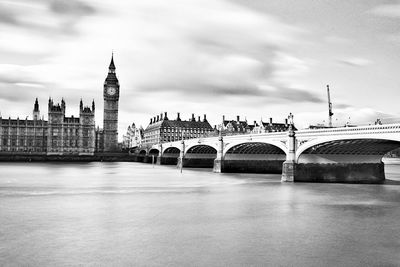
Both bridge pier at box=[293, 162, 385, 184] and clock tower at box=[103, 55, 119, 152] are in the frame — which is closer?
bridge pier at box=[293, 162, 385, 184]

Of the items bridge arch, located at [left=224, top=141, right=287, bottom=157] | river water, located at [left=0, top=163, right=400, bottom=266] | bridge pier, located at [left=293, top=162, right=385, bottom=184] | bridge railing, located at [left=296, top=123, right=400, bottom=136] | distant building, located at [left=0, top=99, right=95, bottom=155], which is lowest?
river water, located at [left=0, top=163, right=400, bottom=266]

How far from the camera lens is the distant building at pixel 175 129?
522 ft

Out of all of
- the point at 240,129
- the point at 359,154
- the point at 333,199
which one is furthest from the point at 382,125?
the point at 240,129

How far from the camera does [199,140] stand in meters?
74.3

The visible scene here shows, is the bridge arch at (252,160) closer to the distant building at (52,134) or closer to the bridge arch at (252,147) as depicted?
the bridge arch at (252,147)

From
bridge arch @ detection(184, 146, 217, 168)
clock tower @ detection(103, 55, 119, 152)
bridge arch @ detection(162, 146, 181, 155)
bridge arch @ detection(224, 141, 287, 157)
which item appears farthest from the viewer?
clock tower @ detection(103, 55, 119, 152)

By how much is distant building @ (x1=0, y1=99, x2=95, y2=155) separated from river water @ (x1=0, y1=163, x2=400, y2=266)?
11872 cm

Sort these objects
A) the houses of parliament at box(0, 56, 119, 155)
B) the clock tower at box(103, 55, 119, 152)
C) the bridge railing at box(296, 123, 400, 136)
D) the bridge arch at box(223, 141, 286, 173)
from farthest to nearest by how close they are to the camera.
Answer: the clock tower at box(103, 55, 119, 152), the houses of parliament at box(0, 56, 119, 155), the bridge arch at box(223, 141, 286, 173), the bridge railing at box(296, 123, 400, 136)

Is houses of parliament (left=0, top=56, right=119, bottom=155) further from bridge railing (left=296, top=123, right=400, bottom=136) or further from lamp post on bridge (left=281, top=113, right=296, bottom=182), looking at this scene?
bridge railing (left=296, top=123, right=400, bottom=136)

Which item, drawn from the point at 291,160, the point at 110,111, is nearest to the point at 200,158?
the point at 291,160

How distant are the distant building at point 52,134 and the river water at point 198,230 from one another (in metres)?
119

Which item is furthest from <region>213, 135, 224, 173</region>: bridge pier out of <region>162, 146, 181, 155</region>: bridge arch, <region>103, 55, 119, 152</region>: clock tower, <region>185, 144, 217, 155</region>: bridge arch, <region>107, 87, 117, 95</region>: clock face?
<region>107, 87, 117, 95</region>: clock face

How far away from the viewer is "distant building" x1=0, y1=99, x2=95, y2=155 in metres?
140

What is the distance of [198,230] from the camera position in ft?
61.9
